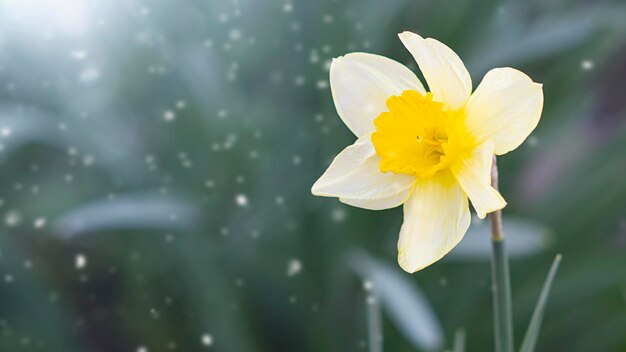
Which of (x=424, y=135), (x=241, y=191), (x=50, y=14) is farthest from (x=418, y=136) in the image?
(x=50, y=14)

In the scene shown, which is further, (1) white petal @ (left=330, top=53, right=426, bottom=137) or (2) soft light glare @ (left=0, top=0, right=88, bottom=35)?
(2) soft light glare @ (left=0, top=0, right=88, bottom=35)

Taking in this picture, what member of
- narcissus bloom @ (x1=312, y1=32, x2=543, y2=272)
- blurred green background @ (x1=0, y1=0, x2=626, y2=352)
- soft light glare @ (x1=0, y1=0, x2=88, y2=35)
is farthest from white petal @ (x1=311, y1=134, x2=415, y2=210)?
soft light glare @ (x1=0, y1=0, x2=88, y2=35)

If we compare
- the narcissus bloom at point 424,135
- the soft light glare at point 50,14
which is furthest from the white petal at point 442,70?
the soft light glare at point 50,14

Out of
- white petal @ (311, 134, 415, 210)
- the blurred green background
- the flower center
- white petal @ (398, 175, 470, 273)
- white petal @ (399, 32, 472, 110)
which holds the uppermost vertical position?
the blurred green background

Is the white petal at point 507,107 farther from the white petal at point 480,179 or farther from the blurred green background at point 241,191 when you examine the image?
the blurred green background at point 241,191

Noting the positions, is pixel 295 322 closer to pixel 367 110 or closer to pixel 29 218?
pixel 29 218

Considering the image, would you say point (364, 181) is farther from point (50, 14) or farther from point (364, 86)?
point (50, 14)

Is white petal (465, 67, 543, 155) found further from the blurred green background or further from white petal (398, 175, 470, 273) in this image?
the blurred green background
